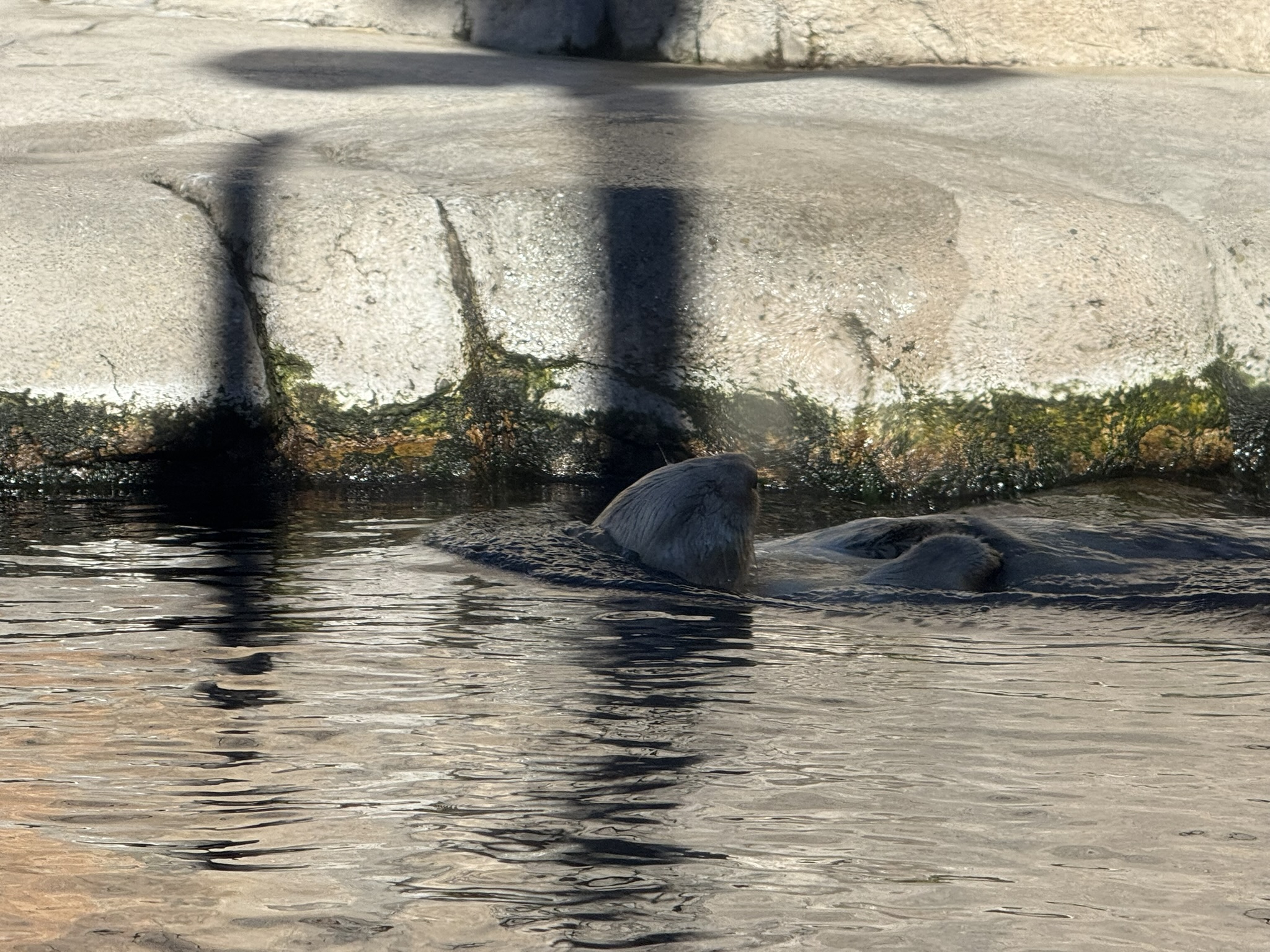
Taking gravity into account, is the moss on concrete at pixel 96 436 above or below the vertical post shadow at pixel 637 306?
below

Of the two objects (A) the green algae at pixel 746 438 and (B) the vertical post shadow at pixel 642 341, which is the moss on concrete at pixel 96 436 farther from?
(B) the vertical post shadow at pixel 642 341

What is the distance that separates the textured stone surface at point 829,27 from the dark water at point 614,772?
639 centimetres

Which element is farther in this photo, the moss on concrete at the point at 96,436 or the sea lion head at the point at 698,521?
the moss on concrete at the point at 96,436

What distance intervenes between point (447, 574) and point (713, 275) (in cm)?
202

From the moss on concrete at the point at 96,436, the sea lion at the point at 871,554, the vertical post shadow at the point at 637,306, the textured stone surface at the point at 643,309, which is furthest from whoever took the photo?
the vertical post shadow at the point at 637,306

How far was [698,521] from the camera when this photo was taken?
4684 mm

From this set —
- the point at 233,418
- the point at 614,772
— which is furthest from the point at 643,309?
the point at 614,772

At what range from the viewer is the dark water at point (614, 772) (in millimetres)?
2145

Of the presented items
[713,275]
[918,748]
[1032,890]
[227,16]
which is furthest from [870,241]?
[227,16]

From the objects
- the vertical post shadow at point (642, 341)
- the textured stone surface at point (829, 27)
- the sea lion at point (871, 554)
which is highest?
the textured stone surface at point (829, 27)

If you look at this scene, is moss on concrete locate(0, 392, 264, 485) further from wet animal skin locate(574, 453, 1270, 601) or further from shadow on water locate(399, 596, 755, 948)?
shadow on water locate(399, 596, 755, 948)

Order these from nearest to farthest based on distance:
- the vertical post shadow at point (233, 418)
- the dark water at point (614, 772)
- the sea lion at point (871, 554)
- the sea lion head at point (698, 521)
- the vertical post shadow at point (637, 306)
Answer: the dark water at point (614, 772)
the sea lion at point (871, 554)
the sea lion head at point (698, 521)
the vertical post shadow at point (233, 418)
the vertical post shadow at point (637, 306)

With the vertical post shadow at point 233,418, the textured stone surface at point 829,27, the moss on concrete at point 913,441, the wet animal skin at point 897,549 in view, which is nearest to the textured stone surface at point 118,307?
the vertical post shadow at point 233,418

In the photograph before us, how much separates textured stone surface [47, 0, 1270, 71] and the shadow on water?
712 centimetres
